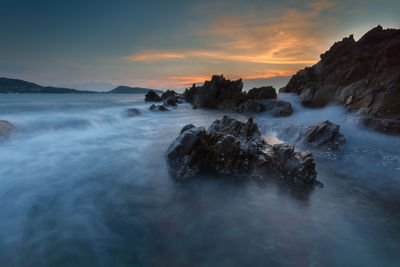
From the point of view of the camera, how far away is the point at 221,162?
275 inches

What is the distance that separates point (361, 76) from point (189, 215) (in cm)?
Answer: 1975

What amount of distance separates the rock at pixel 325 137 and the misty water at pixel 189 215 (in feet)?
2.57

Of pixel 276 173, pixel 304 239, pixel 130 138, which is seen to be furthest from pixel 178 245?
pixel 130 138

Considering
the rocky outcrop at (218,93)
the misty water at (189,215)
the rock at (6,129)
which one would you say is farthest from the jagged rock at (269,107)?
the rock at (6,129)

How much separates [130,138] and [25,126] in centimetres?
817

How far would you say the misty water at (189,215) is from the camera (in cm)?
368

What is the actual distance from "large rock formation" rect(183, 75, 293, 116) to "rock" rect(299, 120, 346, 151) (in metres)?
10.1

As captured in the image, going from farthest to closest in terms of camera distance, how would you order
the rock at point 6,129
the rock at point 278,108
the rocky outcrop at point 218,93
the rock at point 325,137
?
the rocky outcrop at point 218,93
the rock at point 278,108
the rock at point 6,129
the rock at point 325,137

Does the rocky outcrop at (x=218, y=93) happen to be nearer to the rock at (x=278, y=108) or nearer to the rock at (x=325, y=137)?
the rock at (x=278, y=108)

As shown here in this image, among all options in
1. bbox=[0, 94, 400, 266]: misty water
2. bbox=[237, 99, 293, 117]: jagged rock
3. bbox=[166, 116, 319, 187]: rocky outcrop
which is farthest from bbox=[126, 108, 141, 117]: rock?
bbox=[166, 116, 319, 187]: rocky outcrop

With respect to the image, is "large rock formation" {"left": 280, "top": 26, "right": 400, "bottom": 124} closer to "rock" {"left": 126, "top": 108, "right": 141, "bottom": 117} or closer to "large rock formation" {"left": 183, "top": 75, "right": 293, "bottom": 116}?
"large rock formation" {"left": 183, "top": 75, "right": 293, "bottom": 116}

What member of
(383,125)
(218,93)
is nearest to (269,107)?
(383,125)

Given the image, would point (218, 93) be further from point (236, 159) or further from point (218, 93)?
point (236, 159)

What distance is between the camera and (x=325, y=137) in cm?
952
